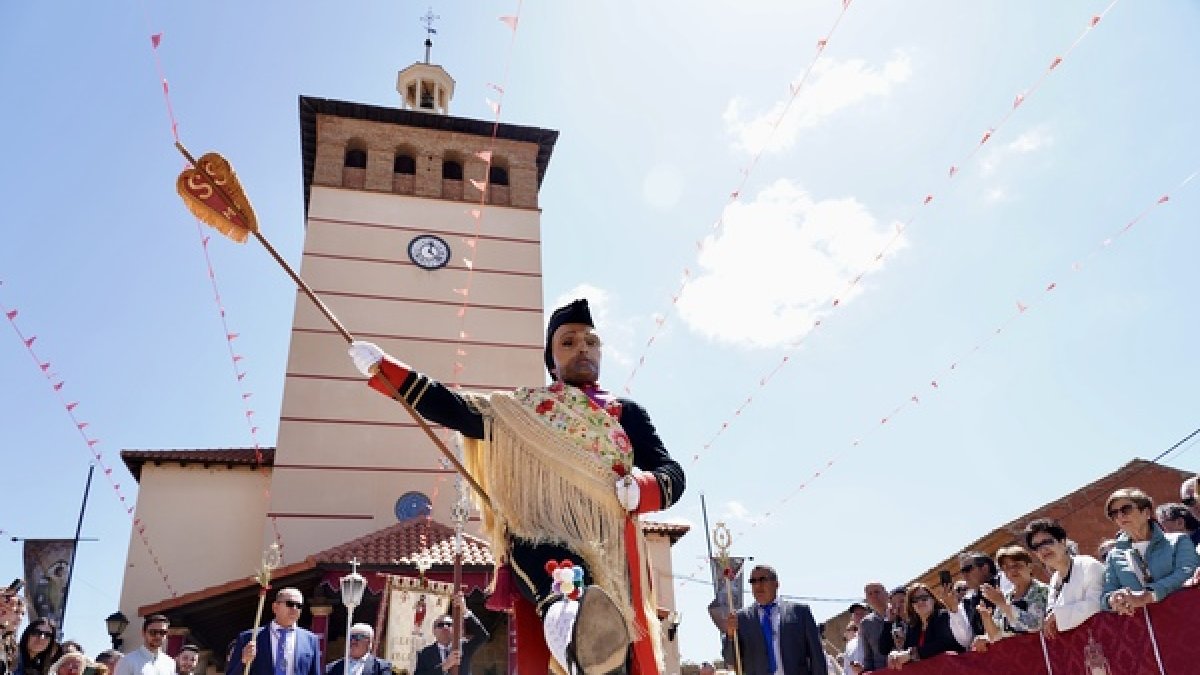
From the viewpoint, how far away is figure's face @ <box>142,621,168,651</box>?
6676 millimetres

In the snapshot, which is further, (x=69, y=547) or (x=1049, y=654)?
(x=69, y=547)

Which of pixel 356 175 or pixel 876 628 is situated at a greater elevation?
pixel 356 175

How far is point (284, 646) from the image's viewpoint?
5969 mm

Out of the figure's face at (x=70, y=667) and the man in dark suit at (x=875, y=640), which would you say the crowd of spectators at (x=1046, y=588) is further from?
the figure's face at (x=70, y=667)

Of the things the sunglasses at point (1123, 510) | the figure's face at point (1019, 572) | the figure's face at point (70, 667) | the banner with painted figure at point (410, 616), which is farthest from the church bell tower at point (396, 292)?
the sunglasses at point (1123, 510)

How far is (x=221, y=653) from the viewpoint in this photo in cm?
1461

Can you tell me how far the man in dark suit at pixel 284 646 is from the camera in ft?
19.2

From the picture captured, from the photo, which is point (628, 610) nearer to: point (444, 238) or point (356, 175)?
point (444, 238)

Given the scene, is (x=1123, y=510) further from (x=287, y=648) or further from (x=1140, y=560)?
(x=287, y=648)

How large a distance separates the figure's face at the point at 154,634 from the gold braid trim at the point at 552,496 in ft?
16.3

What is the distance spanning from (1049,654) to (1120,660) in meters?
0.42

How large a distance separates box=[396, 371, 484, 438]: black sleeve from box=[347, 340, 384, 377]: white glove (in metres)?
0.12

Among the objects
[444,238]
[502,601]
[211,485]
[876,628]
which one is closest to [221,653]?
[211,485]

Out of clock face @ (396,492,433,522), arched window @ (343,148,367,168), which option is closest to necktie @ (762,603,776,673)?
clock face @ (396,492,433,522)
